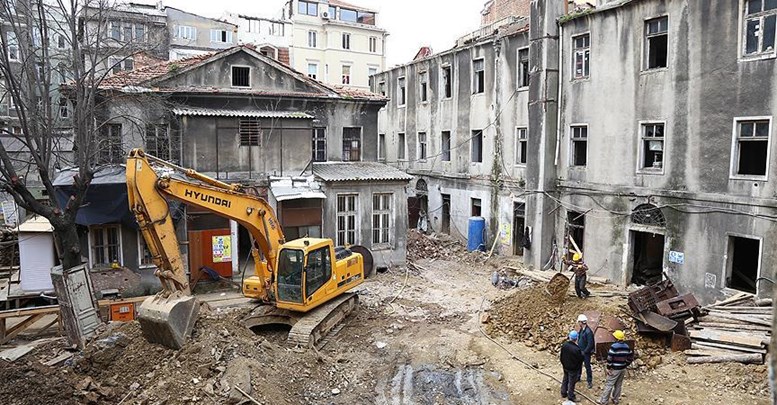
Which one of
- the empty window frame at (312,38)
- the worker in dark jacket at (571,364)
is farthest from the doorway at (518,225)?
the empty window frame at (312,38)

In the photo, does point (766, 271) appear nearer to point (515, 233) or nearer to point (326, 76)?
point (515, 233)

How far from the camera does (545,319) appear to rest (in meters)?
13.8

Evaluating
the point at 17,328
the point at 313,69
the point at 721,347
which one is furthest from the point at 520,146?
the point at 313,69

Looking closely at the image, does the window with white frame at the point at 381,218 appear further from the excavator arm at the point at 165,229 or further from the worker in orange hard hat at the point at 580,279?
the excavator arm at the point at 165,229

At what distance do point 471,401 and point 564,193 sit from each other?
36.5 ft

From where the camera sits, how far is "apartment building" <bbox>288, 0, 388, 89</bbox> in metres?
46.9

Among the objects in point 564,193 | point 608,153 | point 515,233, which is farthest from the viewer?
point 515,233

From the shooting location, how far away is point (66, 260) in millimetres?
13102

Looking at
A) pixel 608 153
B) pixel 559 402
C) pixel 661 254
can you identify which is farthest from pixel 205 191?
pixel 661 254

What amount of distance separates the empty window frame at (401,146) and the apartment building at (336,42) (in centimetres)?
1792

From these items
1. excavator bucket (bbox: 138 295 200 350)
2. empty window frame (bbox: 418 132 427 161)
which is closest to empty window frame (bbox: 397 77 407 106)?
empty window frame (bbox: 418 132 427 161)

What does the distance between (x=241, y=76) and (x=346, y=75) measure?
29336 millimetres

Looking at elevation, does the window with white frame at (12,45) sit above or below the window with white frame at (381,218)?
above

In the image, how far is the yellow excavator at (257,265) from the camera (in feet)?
33.9
